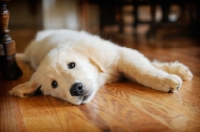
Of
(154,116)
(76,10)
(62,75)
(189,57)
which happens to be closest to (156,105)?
(154,116)

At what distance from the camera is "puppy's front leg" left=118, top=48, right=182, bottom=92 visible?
142cm

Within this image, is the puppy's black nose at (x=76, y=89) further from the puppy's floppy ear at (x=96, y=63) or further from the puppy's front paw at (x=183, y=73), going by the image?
the puppy's front paw at (x=183, y=73)

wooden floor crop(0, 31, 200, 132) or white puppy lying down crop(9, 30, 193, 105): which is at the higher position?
white puppy lying down crop(9, 30, 193, 105)

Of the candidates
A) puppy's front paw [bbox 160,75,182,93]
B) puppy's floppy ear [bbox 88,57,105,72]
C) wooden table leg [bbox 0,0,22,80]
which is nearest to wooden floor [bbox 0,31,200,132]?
puppy's front paw [bbox 160,75,182,93]

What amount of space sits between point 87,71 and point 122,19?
4151mm

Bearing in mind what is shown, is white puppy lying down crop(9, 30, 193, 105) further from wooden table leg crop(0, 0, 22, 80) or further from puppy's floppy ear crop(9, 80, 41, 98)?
wooden table leg crop(0, 0, 22, 80)

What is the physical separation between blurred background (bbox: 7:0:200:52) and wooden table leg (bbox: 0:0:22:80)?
1.61 m

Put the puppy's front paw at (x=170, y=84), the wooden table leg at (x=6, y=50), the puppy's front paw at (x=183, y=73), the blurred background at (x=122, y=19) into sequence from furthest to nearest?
the blurred background at (x=122, y=19)
the wooden table leg at (x=6, y=50)
the puppy's front paw at (x=183, y=73)
the puppy's front paw at (x=170, y=84)

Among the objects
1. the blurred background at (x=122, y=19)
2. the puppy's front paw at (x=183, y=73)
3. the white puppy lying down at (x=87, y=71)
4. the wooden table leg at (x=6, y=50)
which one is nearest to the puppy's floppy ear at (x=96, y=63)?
the white puppy lying down at (x=87, y=71)

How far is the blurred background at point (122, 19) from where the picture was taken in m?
4.20

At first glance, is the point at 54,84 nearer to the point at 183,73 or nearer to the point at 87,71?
the point at 87,71

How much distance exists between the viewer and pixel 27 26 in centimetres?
750

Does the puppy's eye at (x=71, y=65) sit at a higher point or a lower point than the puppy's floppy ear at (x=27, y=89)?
higher

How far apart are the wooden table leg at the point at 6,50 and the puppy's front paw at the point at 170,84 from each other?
1158 millimetres
